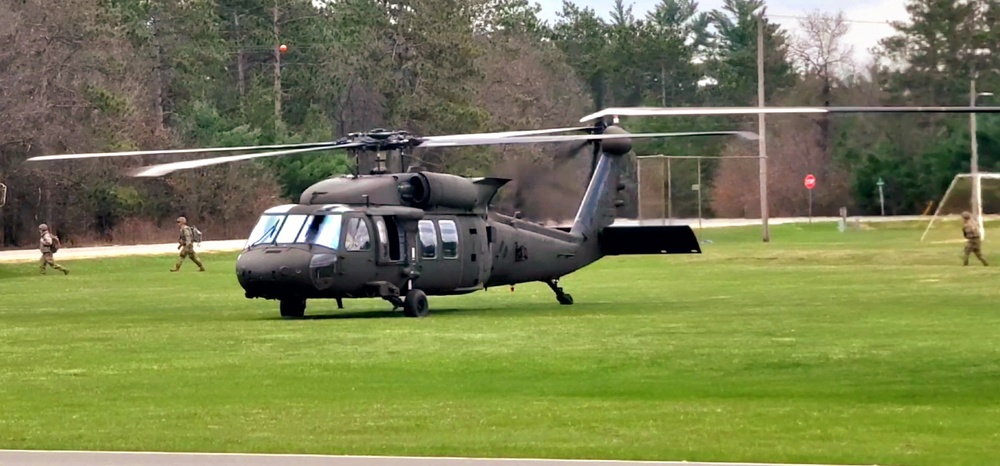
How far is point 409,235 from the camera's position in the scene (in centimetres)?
2644

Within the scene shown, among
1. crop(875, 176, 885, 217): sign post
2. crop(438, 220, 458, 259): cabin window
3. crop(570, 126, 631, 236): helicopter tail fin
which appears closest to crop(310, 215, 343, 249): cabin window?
crop(438, 220, 458, 259): cabin window

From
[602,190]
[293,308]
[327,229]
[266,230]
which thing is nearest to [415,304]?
[293,308]

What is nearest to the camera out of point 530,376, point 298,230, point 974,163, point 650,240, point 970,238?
point 530,376

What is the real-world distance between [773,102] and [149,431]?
56.5 m

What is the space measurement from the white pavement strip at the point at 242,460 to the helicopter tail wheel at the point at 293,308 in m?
14.4

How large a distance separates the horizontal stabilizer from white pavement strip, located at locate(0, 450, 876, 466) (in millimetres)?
16810

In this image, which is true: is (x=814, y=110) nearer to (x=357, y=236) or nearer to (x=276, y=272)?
(x=276, y=272)

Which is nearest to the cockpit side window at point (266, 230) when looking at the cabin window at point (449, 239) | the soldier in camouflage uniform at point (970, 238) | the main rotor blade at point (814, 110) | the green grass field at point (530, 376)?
the green grass field at point (530, 376)

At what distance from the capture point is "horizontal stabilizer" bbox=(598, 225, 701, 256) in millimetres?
28078

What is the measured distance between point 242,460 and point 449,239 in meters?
15.6

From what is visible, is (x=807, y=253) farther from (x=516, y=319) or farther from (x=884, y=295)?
(x=516, y=319)

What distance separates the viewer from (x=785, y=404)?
1495 centimetres

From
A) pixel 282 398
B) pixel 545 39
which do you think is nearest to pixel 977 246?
pixel 282 398

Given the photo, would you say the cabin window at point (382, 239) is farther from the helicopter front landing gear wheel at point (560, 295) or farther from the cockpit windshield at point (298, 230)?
the helicopter front landing gear wheel at point (560, 295)
